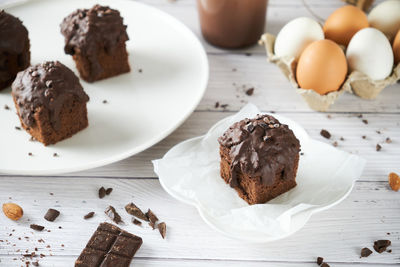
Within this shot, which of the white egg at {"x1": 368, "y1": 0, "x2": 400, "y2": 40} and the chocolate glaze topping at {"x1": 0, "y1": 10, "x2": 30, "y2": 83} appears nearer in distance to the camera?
the chocolate glaze topping at {"x1": 0, "y1": 10, "x2": 30, "y2": 83}

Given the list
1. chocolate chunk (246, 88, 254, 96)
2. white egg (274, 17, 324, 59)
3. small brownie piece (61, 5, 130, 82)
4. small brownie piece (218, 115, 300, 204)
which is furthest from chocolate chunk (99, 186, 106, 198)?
white egg (274, 17, 324, 59)

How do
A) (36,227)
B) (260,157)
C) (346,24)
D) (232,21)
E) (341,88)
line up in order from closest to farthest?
(260,157), (36,227), (341,88), (346,24), (232,21)

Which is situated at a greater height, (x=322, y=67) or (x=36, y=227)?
(x=322, y=67)

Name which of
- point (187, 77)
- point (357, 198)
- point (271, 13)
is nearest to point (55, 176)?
point (187, 77)

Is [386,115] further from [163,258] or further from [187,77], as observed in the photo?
[163,258]

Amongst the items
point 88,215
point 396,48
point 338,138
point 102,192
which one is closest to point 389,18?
point 396,48

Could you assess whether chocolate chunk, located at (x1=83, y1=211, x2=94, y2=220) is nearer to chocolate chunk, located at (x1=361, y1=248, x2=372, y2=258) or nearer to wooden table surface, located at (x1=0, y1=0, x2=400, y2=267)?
wooden table surface, located at (x1=0, y1=0, x2=400, y2=267)

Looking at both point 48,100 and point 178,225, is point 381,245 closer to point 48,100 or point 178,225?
point 178,225
